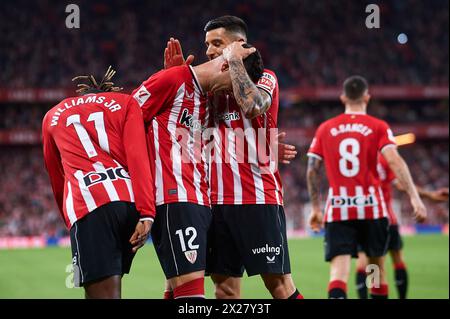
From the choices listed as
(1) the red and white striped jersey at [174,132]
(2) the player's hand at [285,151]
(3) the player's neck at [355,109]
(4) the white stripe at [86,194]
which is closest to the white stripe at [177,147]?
(1) the red and white striped jersey at [174,132]

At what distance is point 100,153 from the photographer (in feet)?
13.6

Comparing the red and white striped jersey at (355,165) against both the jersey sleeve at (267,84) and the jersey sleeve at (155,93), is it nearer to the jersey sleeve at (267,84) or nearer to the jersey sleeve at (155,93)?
the jersey sleeve at (267,84)

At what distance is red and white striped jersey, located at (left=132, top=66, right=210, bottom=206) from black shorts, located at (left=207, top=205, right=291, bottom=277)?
0.31 metres

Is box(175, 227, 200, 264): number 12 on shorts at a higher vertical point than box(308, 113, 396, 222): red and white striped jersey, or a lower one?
lower

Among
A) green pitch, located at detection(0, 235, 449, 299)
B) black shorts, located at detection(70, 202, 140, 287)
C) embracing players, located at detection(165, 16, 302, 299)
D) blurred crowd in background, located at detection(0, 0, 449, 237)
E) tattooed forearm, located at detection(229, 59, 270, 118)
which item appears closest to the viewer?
black shorts, located at detection(70, 202, 140, 287)

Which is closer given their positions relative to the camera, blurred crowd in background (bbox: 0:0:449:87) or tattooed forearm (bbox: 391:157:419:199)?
tattooed forearm (bbox: 391:157:419:199)

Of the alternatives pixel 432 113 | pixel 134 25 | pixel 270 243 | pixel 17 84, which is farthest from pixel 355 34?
pixel 270 243

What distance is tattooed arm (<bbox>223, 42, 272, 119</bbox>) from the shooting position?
4324 mm

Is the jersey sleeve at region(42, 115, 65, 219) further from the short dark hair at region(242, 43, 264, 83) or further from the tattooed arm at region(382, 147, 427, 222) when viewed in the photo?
the tattooed arm at region(382, 147, 427, 222)

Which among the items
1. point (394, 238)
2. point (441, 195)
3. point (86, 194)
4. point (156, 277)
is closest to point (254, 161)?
point (86, 194)

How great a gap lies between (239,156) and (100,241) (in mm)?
1220

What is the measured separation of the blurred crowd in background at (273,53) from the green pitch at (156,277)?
11.6m

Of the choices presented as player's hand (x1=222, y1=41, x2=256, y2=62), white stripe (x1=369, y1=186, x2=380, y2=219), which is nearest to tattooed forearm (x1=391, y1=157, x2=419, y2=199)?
white stripe (x1=369, y1=186, x2=380, y2=219)
